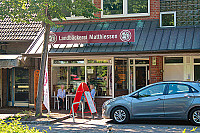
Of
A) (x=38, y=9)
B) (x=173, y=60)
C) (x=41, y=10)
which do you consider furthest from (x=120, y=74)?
(x=38, y=9)

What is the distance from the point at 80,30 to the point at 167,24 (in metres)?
4.57

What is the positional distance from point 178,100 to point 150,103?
3.38 feet

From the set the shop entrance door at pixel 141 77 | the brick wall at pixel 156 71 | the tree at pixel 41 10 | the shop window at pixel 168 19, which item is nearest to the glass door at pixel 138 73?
the shop entrance door at pixel 141 77

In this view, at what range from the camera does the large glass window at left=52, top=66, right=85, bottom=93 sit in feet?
62.2

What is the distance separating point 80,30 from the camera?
1880cm

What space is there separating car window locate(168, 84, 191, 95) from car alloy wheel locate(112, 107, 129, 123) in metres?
1.85

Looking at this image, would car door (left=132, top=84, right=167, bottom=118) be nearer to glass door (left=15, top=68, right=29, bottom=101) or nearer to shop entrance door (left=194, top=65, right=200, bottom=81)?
shop entrance door (left=194, top=65, right=200, bottom=81)

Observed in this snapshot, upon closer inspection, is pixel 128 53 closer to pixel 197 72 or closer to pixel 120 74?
pixel 120 74

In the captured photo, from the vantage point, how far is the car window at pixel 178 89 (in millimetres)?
12930

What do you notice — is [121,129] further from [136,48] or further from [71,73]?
[71,73]

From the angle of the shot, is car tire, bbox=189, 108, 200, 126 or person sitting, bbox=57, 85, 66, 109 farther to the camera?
person sitting, bbox=57, 85, 66, 109

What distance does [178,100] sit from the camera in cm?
1280

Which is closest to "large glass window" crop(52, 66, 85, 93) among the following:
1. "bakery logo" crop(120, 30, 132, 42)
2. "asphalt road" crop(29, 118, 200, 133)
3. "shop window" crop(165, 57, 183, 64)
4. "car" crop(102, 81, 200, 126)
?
"bakery logo" crop(120, 30, 132, 42)

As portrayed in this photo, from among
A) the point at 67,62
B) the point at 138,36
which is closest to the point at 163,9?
the point at 138,36
